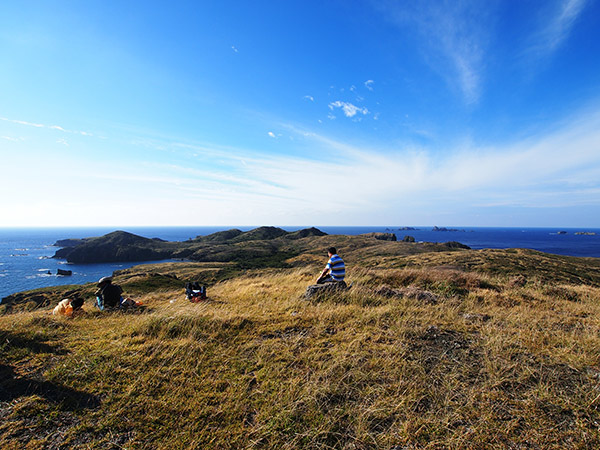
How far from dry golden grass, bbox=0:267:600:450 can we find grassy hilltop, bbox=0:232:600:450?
0.07 feet

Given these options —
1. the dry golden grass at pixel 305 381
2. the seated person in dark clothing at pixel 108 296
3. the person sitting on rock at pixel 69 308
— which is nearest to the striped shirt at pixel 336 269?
the dry golden grass at pixel 305 381

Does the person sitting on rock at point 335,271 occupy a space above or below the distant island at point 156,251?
above

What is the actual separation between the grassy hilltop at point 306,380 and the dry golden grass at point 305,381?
0.02 meters

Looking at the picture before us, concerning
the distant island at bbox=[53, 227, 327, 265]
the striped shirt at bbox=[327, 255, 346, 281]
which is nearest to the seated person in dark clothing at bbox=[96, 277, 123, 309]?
the striped shirt at bbox=[327, 255, 346, 281]

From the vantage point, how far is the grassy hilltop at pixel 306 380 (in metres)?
2.98

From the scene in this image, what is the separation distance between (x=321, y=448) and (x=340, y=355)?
6.41 ft

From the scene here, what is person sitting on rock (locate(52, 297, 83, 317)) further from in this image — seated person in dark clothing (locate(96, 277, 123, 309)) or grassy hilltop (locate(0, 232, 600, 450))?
grassy hilltop (locate(0, 232, 600, 450))

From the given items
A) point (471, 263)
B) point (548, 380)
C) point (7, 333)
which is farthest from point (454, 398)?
point (471, 263)

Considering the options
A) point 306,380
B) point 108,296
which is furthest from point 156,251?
point 306,380

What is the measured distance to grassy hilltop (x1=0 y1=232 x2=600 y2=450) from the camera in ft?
9.78

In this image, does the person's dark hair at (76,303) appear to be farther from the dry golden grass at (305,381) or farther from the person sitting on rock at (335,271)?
the person sitting on rock at (335,271)

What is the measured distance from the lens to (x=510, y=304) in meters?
8.38

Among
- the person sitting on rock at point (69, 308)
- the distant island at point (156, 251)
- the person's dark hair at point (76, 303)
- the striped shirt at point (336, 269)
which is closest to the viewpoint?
the person sitting on rock at point (69, 308)

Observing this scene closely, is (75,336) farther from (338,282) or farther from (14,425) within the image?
(338,282)
